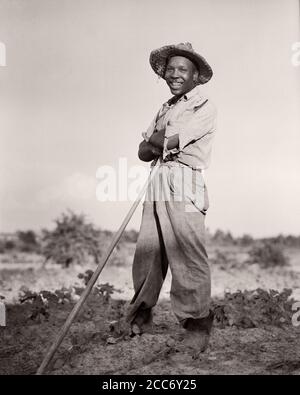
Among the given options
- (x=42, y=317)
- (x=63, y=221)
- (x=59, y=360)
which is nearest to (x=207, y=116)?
(x=59, y=360)

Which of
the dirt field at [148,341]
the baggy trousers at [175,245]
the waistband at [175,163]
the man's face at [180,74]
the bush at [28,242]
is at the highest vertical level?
the man's face at [180,74]

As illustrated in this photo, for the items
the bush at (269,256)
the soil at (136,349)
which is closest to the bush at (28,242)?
the bush at (269,256)

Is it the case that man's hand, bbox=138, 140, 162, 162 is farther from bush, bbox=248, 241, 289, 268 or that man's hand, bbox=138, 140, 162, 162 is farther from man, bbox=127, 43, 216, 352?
bush, bbox=248, 241, 289, 268

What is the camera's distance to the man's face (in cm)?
466

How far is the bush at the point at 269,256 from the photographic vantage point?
11.1 meters

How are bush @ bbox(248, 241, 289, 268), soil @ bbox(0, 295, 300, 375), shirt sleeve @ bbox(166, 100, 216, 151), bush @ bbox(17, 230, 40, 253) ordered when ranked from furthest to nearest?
bush @ bbox(17, 230, 40, 253) < bush @ bbox(248, 241, 289, 268) < shirt sleeve @ bbox(166, 100, 216, 151) < soil @ bbox(0, 295, 300, 375)

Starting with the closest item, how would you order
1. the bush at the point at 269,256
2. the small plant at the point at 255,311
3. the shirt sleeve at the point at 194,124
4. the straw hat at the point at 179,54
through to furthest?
the shirt sleeve at the point at 194,124, the straw hat at the point at 179,54, the small plant at the point at 255,311, the bush at the point at 269,256

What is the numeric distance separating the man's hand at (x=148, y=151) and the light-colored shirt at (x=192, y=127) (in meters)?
0.08

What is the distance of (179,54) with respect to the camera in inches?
186

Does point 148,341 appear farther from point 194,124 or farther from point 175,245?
point 194,124

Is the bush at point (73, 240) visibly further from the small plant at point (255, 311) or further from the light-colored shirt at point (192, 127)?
the light-colored shirt at point (192, 127)

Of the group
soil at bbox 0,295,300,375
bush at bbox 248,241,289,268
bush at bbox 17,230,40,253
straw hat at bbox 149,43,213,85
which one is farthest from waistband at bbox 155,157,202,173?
bush at bbox 17,230,40,253
